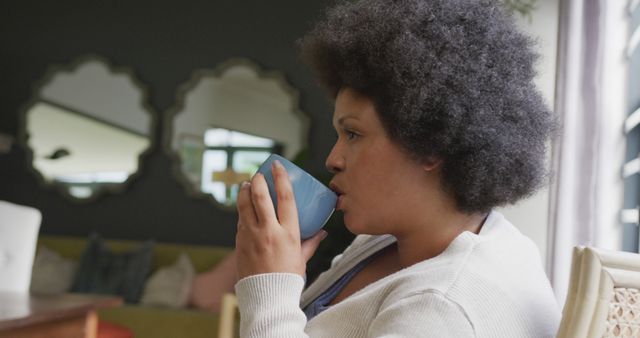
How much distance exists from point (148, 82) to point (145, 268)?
1.48m

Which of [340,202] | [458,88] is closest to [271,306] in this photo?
[340,202]

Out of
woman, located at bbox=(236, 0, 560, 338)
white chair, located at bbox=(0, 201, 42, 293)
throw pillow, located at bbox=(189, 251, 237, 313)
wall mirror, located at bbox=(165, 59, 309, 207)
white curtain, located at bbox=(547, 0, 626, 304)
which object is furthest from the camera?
wall mirror, located at bbox=(165, 59, 309, 207)

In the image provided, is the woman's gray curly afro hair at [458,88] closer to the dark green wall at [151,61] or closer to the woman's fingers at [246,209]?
the woman's fingers at [246,209]

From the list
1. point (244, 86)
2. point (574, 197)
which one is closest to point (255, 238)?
point (574, 197)

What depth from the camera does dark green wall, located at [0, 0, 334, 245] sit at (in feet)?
21.7

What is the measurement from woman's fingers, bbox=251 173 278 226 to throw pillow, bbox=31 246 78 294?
5069 millimetres

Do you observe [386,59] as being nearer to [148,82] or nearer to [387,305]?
[387,305]

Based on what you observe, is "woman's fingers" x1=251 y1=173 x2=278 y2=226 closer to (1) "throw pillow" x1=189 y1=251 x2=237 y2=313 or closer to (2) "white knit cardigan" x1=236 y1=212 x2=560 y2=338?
(2) "white knit cardigan" x1=236 y1=212 x2=560 y2=338

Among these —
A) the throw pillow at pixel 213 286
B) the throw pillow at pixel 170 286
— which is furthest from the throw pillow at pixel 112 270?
the throw pillow at pixel 213 286

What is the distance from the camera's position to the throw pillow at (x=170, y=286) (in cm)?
575

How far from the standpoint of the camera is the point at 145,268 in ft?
19.7

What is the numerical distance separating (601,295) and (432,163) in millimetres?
252

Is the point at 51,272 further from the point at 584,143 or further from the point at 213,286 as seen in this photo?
the point at 584,143

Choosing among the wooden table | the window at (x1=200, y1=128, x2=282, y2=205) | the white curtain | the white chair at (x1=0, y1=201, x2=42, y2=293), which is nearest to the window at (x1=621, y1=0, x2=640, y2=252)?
the white curtain
